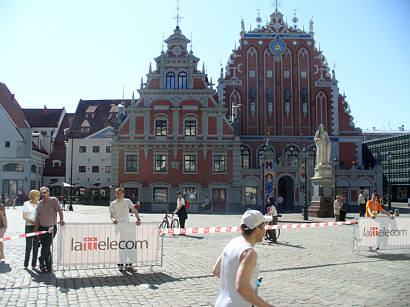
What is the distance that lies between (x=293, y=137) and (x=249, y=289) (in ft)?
132

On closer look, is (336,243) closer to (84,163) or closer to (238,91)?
(238,91)

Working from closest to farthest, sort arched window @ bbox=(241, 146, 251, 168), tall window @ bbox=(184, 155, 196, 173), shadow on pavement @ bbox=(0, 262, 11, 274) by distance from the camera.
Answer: shadow on pavement @ bbox=(0, 262, 11, 274)
tall window @ bbox=(184, 155, 196, 173)
arched window @ bbox=(241, 146, 251, 168)

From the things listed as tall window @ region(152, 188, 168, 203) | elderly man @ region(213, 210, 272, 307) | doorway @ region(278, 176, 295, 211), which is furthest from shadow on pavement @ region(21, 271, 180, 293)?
doorway @ region(278, 176, 295, 211)

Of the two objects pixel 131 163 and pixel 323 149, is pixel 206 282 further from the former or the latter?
pixel 131 163

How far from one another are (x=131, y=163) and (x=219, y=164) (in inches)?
307

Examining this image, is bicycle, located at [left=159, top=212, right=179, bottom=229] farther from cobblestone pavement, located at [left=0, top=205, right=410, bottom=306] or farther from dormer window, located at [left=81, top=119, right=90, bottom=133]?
dormer window, located at [left=81, top=119, right=90, bottom=133]

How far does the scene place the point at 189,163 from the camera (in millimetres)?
37844

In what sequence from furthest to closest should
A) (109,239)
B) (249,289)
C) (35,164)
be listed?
(35,164)
(109,239)
(249,289)

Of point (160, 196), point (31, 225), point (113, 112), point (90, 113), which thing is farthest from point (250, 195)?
point (31, 225)

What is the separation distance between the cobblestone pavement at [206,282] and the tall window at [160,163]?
2575cm

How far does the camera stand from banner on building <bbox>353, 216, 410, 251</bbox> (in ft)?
38.6

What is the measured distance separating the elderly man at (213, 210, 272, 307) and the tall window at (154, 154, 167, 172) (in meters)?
33.9

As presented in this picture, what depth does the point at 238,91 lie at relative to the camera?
4319cm

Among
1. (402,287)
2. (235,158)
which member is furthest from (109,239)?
(235,158)
